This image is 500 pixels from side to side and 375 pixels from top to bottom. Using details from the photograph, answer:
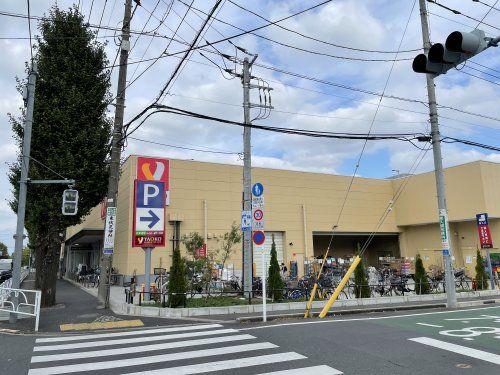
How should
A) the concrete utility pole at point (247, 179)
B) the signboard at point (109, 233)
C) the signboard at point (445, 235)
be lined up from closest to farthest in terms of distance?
the signboard at point (109, 233), the signboard at point (445, 235), the concrete utility pole at point (247, 179)

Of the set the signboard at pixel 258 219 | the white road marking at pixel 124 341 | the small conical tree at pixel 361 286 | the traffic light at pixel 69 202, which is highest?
the traffic light at pixel 69 202

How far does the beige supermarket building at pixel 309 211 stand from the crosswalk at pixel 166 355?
1738 cm

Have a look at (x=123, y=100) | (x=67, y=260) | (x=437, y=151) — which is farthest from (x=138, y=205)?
(x=67, y=260)

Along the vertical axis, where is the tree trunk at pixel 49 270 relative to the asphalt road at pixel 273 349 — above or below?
above

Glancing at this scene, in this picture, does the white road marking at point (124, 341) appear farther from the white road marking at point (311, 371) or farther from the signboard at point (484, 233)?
the signboard at point (484, 233)

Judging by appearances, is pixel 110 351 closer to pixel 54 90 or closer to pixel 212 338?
pixel 212 338

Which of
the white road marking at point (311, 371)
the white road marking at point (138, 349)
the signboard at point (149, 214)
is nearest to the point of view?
the white road marking at point (311, 371)

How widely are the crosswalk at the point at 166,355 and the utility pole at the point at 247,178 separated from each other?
666 centimetres

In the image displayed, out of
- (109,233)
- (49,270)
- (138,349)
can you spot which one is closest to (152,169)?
(109,233)

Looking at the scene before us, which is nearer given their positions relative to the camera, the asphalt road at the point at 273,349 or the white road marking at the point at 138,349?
the asphalt road at the point at 273,349

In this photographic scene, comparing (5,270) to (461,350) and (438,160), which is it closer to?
(438,160)

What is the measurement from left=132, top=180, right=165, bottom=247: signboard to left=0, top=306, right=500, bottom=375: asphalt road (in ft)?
14.8

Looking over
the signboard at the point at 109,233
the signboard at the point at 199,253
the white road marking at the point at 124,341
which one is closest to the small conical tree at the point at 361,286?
the signboard at the point at 199,253

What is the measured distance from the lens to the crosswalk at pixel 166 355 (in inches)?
269
